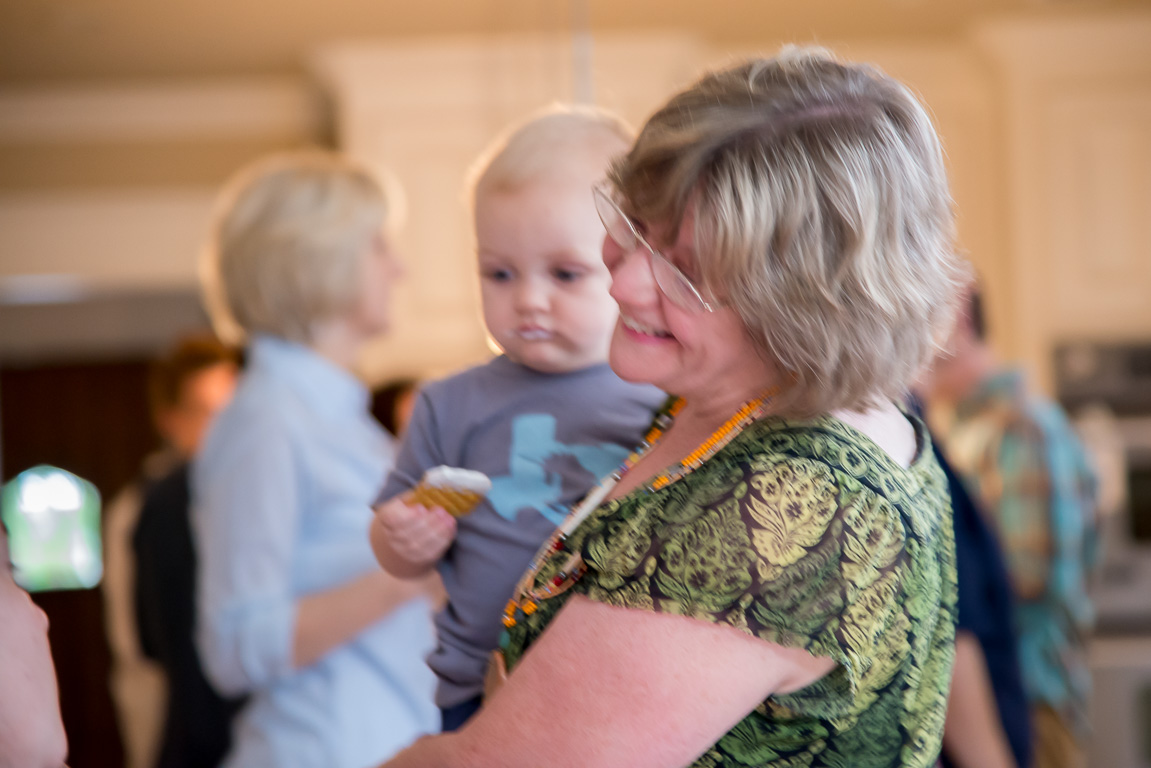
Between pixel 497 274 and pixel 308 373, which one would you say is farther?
pixel 308 373

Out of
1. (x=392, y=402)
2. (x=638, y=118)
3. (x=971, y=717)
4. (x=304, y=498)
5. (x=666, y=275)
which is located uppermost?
(x=666, y=275)

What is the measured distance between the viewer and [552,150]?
0.73 metres

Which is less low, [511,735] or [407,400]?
[511,735]

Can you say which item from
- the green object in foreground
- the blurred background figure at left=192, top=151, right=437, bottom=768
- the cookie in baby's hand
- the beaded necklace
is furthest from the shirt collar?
the beaded necklace

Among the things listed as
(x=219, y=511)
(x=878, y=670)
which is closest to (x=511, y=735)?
(x=878, y=670)

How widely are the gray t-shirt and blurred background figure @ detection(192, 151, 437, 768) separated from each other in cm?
33

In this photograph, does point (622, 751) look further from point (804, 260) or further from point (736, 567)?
point (804, 260)

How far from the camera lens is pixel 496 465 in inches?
29.3

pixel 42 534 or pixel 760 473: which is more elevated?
pixel 760 473

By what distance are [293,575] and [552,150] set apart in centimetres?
63

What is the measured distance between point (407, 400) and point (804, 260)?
6.17ft

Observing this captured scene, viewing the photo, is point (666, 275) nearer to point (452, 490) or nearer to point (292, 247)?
point (452, 490)

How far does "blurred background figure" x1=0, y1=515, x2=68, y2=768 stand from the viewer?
0.45 meters

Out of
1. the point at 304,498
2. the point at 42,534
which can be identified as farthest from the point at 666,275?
the point at 304,498
